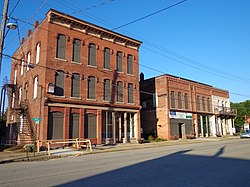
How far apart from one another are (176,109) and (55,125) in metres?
19.7

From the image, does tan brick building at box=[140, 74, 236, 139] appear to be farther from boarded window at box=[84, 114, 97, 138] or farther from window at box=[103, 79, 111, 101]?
boarded window at box=[84, 114, 97, 138]

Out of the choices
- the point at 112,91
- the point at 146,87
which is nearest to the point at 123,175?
the point at 112,91

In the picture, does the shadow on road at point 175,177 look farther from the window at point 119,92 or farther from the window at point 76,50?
the window at point 119,92

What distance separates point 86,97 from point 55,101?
3.59 metres

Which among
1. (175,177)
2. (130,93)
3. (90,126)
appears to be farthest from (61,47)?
(175,177)

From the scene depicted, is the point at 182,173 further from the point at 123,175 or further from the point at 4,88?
the point at 4,88

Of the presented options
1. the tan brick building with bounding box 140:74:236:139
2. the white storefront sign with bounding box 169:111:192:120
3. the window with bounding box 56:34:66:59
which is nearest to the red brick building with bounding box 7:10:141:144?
the window with bounding box 56:34:66:59

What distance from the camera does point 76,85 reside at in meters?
23.4

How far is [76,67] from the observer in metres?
23.5

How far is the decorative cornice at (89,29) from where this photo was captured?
22.5m

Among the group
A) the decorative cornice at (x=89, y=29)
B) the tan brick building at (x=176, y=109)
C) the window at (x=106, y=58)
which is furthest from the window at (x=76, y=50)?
the tan brick building at (x=176, y=109)

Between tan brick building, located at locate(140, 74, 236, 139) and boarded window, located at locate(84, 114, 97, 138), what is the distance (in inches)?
379

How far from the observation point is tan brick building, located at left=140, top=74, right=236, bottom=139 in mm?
33375

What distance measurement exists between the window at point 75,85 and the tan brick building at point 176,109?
1060 cm
